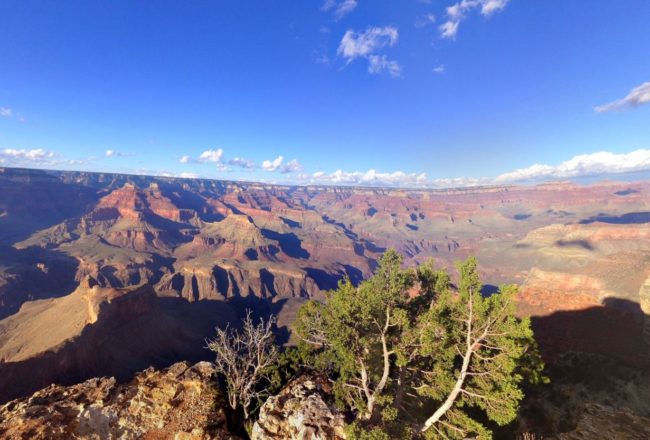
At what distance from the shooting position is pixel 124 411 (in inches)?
712

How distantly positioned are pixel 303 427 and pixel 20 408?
55.4 feet

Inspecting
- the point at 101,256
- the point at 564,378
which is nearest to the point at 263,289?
the point at 101,256

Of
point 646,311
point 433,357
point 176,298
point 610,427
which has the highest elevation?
point 433,357

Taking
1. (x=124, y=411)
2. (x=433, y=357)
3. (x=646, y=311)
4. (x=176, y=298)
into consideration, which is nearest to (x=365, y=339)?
(x=433, y=357)

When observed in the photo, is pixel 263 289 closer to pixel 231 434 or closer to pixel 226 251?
pixel 226 251

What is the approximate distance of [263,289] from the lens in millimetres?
145000

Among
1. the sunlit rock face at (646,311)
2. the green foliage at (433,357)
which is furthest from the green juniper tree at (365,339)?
the sunlit rock face at (646,311)

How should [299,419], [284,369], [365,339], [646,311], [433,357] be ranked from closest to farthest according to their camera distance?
[299,419] < [365,339] < [433,357] < [284,369] < [646,311]

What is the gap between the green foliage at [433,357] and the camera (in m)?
15.9

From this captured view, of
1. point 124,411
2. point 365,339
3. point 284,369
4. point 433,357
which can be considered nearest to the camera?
point 124,411

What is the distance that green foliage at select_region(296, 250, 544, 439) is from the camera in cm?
1588

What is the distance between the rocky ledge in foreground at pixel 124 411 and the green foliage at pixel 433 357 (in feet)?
26.7

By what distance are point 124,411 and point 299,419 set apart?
10.6 metres

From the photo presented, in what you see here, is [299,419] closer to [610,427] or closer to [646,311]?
[610,427]
